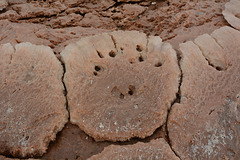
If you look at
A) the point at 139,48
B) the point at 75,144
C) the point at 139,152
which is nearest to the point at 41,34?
the point at 139,48

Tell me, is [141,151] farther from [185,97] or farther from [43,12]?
[43,12]

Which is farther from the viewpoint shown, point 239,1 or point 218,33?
point 239,1

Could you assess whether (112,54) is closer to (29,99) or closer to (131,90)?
(131,90)

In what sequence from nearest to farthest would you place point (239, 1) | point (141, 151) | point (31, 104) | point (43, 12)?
1. point (141, 151)
2. point (31, 104)
3. point (43, 12)
4. point (239, 1)

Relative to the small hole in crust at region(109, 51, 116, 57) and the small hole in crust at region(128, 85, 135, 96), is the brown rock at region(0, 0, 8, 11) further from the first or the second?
the small hole in crust at region(128, 85, 135, 96)

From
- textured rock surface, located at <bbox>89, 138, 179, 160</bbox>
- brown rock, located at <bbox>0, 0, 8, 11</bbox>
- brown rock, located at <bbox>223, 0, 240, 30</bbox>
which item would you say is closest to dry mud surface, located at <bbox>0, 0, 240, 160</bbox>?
textured rock surface, located at <bbox>89, 138, 179, 160</bbox>

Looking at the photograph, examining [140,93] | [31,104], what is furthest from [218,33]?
[31,104]
